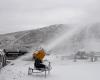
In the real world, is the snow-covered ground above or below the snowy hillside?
below

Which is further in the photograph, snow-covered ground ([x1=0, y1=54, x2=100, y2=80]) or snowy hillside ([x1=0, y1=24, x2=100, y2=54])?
snowy hillside ([x1=0, y1=24, x2=100, y2=54])

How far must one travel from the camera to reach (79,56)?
38.0m

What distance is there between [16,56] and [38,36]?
61269mm

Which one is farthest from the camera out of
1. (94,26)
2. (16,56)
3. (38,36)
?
(38,36)

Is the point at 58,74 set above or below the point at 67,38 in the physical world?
below

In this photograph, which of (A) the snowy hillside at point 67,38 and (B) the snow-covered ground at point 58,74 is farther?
(A) the snowy hillside at point 67,38

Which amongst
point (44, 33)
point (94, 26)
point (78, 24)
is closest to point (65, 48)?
point (78, 24)

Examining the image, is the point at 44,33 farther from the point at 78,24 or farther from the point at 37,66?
the point at 37,66

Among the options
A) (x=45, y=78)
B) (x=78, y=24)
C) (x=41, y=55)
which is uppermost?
(x=78, y=24)

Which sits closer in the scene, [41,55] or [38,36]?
[41,55]

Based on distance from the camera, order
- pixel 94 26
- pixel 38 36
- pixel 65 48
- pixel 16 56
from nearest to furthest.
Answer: pixel 16 56 → pixel 65 48 → pixel 94 26 → pixel 38 36

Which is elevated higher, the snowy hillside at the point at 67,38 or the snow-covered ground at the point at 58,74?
the snowy hillside at the point at 67,38

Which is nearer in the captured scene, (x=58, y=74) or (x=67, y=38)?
(x=58, y=74)

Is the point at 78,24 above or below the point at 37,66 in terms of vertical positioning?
above
